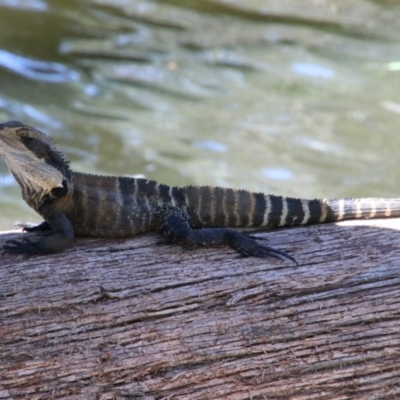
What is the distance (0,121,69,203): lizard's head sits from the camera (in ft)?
15.1

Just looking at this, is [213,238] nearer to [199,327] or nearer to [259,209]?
[259,209]

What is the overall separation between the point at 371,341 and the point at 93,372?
1603 mm

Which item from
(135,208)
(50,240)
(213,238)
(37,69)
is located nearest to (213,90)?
(37,69)

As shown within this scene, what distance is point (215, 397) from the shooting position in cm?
365

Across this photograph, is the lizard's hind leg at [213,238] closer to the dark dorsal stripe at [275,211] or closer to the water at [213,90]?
the dark dorsal stripe at [275,211]

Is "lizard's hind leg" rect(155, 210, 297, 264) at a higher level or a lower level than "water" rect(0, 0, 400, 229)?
lower

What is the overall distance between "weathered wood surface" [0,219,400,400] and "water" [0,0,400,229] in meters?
5.22

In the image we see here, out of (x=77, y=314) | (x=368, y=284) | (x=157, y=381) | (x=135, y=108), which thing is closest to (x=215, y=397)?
(x=157, y=381)

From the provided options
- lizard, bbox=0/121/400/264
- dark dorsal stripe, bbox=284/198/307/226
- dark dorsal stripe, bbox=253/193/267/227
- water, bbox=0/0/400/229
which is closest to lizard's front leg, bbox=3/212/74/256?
lizard, bbox=0/121/400/264

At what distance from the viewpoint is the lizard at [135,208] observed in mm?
4648

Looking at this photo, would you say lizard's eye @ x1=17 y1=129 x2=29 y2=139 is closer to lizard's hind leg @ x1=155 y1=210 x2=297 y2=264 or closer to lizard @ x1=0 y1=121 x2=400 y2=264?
lizard @ x1=0 y1=121 x2=400 y2=264

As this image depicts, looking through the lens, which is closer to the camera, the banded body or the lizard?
the lizard

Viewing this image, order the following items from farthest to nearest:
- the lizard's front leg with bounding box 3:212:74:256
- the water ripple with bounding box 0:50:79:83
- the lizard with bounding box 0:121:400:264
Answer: the water ripple with bounding box 0:50:79:83 → the lizard with bounding box 0:121:400:264 → the lizard's front leg with bounding box 3:212:74:256

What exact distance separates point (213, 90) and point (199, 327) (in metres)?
9.79
